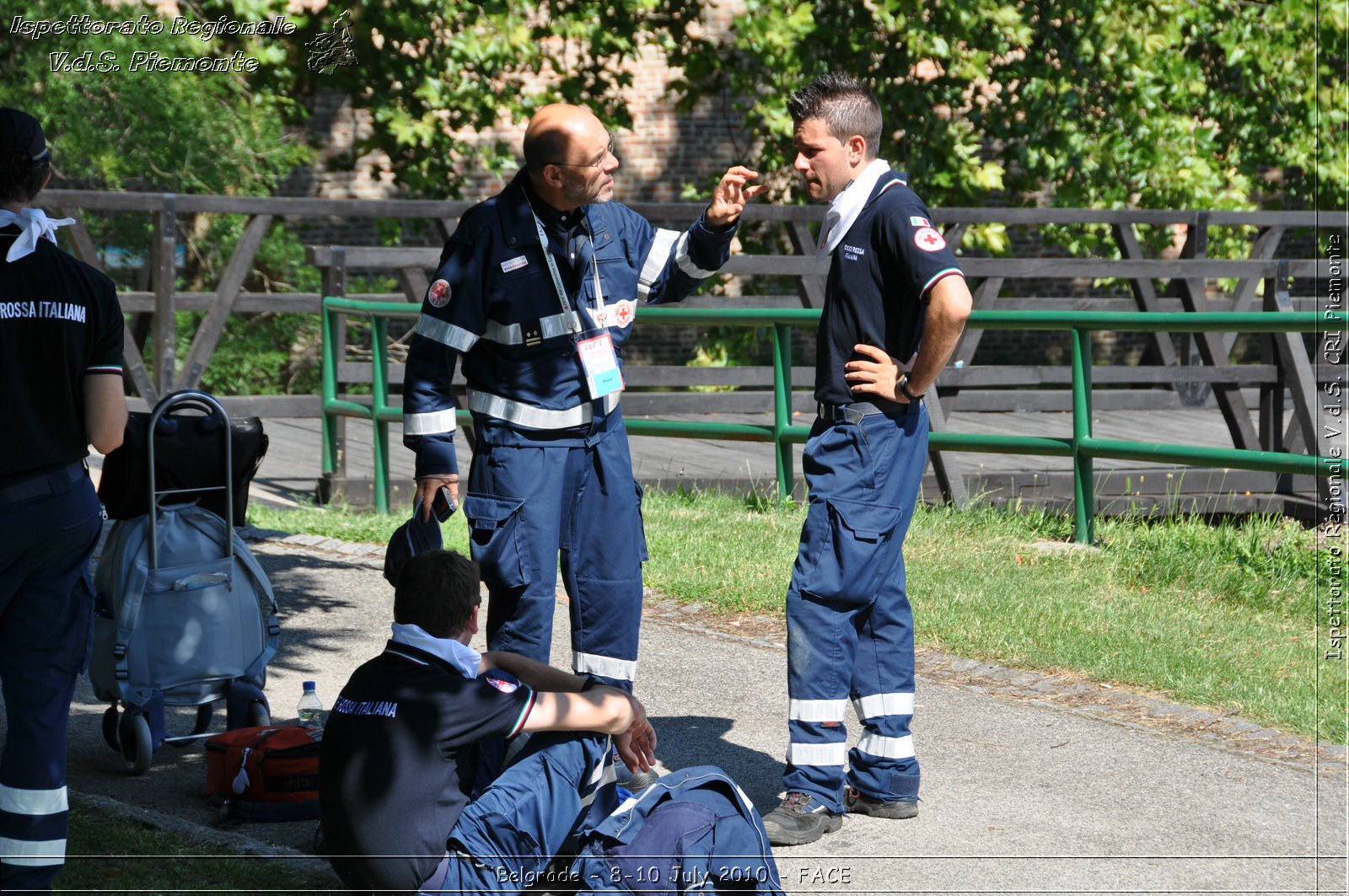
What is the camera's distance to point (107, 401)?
3.78 metres

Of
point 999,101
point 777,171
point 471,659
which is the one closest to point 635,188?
point 777,171

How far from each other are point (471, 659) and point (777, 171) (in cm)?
1225

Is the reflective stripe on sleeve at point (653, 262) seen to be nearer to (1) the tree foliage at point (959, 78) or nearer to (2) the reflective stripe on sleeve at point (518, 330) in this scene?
(2) the reflective stripe on sleeve at point (518, 330)

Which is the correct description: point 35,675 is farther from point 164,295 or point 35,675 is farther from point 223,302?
point 223,302

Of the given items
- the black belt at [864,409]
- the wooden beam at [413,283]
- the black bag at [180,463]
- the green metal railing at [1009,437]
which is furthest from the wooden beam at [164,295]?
the black belt at [864,409]

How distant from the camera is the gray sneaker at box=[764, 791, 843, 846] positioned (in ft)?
14.1

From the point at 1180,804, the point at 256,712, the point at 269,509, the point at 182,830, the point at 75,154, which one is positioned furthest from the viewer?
the point at 75,154

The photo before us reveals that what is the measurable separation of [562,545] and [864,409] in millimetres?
944

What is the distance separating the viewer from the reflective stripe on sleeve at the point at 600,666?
4566 mm

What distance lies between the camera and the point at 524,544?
174 inches

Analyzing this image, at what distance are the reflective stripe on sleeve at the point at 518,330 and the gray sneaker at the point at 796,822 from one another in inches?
57.1

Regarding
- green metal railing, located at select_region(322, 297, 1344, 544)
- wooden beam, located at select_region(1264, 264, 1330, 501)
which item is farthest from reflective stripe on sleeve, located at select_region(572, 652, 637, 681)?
wooden beam, located at select_region(1264, 264, 1330, 501)

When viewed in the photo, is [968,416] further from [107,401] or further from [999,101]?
[107,401]

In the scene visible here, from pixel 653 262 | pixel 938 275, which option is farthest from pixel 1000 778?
pixel 653 262
